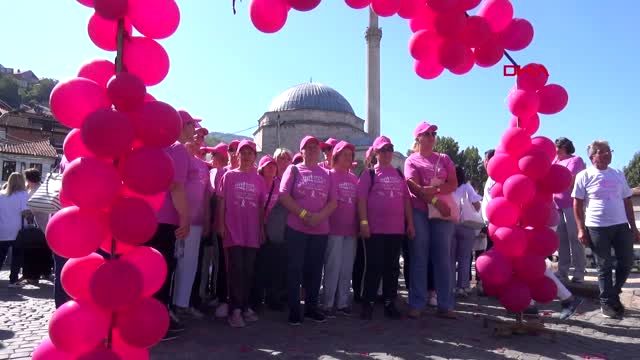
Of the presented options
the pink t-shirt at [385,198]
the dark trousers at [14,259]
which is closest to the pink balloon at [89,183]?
the pink t-shirt at [385,198]

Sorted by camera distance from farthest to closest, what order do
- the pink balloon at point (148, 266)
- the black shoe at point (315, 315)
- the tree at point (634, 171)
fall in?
the tree at point (634, 171) → the black shoe at point (315, 315) → the pink balloon at point (148, 266)

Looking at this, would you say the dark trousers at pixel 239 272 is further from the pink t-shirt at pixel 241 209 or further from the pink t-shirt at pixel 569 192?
the pink t-shirt at pixel 569 192

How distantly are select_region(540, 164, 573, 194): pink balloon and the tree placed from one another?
55.3 m

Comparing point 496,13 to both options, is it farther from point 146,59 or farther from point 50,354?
point 50,354

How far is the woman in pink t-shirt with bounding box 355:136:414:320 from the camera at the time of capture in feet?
18.2

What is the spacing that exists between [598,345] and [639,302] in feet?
7.61

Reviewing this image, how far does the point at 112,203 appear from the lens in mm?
2783

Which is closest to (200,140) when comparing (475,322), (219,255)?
(219,255)

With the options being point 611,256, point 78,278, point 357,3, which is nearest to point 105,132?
point 78,278

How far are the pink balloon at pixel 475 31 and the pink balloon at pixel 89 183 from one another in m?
3.08

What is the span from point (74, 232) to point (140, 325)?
23.2 inches

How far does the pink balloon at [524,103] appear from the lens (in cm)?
477

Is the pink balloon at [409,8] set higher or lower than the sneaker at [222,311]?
higher

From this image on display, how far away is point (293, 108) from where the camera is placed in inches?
2023
